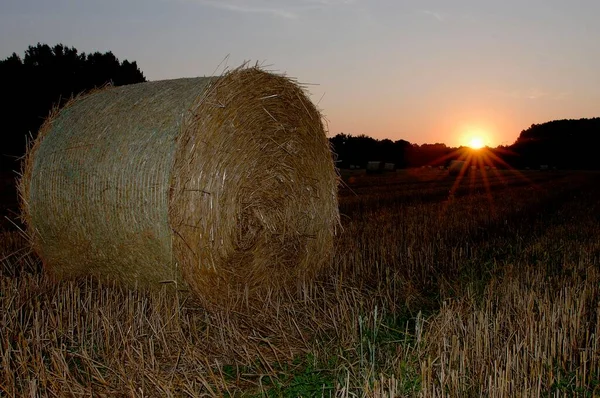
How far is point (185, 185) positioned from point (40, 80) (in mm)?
21232

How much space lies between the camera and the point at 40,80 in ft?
78.8

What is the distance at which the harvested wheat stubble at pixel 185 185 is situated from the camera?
5.46 meters

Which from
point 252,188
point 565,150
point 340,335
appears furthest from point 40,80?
point 565,150

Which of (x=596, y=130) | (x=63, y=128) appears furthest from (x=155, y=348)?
(x=596, y=130)

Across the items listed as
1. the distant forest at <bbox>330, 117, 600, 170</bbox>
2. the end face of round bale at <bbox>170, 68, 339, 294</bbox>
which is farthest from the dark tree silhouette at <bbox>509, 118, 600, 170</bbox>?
the end face of round bale at <bbox>170, 68, 339, 294</bbox>

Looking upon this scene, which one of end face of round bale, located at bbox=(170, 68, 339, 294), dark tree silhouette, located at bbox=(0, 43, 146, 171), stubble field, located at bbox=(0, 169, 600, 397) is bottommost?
stubble field, located at bbox=(0, 169, 600, 397)

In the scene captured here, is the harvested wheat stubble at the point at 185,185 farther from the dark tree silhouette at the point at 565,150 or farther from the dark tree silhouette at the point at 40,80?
the dark tree silhouette at the point at 565,150

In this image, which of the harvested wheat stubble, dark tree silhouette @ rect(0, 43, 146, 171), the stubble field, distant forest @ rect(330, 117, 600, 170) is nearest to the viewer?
the stubble field

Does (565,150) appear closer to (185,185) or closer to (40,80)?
(40,80)

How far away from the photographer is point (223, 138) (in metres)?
5.84

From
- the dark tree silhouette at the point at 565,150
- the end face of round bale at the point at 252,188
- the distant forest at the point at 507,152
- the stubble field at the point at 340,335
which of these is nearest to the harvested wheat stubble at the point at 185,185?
the end face of round bale at the point at 252,188

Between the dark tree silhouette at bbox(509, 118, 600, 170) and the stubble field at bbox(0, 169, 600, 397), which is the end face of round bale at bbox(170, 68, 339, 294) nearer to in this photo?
the stubble field at bbox(0, 169, 600, 397)

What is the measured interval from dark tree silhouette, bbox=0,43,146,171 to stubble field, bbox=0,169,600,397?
54.1ft

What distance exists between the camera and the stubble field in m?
3.64
